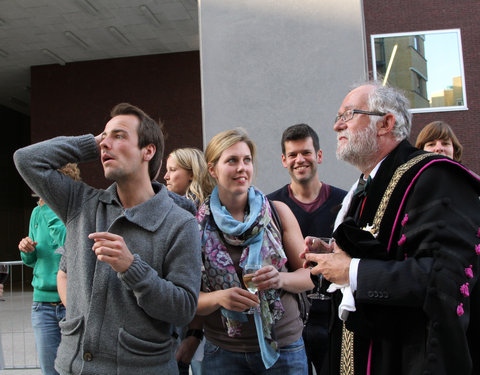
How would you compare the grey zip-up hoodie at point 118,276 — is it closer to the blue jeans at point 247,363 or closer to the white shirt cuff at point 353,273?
the blue jeans at point 247,363

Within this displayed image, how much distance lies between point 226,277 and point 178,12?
1136 centimetres

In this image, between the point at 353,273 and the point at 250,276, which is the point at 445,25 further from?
the point at 353,273

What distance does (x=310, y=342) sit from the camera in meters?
3.09

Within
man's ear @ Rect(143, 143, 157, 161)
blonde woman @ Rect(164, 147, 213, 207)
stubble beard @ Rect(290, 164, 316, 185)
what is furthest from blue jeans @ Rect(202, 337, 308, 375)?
blonde woman @ Rect(164, 147, 213, 207)

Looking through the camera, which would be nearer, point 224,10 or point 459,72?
point 224,10

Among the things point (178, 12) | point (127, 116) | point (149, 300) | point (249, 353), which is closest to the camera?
point (149, 300)

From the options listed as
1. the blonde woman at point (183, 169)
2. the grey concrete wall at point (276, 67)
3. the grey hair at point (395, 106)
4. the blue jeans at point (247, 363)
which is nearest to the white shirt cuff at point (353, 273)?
the grey hair at point (395, 106)

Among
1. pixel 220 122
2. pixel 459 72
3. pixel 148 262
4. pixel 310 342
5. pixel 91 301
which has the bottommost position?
pixel 310 342

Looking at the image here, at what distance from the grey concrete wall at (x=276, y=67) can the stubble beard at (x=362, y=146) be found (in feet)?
8.43

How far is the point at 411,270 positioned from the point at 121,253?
1062 mm

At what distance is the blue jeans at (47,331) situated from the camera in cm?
382

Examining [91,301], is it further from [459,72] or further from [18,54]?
[18,54]

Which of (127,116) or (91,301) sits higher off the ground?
(127,116)

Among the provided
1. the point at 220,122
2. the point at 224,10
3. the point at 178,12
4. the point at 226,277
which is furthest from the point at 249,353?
the point at 178,12
